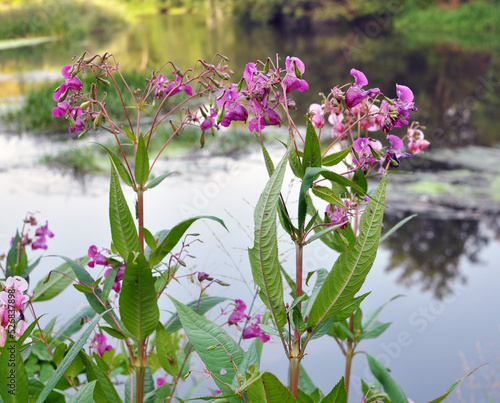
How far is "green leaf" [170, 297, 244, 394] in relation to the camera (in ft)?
1.88


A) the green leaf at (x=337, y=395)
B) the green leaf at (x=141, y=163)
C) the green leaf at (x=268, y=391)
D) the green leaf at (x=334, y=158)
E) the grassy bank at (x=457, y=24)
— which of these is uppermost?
the green leaf at (x=334, y=158)

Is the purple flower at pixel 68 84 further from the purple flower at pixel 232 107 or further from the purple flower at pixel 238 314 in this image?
the purple flower at pixel 238 314

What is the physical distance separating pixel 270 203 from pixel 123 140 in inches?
143

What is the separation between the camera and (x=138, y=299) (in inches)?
24.3

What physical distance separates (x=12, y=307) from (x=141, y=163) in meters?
0.20

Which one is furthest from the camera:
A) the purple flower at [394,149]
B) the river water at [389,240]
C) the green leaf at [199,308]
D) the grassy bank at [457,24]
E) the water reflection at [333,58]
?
the grassy bank at [457,24]

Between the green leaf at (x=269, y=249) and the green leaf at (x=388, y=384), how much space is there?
0.34 metres

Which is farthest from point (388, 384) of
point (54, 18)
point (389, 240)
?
point (54, 18)

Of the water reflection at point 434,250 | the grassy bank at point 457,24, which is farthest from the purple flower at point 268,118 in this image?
the grassy bank at point 457,24

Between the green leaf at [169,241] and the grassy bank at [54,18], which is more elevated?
the green leaf at [169,241]

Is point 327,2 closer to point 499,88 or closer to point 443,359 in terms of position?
point 499,88

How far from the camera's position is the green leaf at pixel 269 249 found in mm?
518

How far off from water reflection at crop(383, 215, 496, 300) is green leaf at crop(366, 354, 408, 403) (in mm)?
1636

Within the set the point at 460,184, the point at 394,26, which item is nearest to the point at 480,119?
the point at 460,184
